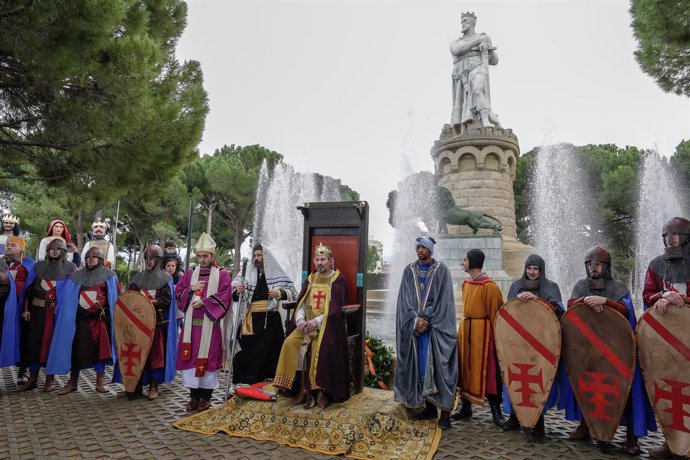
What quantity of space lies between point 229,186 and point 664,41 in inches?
981

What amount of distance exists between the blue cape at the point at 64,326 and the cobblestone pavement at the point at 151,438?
1.39 feet

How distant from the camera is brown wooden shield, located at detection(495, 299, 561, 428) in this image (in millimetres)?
3771

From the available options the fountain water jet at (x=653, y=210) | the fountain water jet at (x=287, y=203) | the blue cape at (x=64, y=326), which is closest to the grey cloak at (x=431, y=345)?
the blue cape at (x=64, y=326)

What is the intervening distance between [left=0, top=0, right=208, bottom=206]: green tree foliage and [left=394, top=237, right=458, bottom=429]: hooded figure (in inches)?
158

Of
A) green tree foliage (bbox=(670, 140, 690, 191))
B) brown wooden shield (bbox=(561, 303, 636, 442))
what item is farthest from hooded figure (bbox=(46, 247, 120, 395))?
green tree foliage (bbox=(670, 140, 690, 191))

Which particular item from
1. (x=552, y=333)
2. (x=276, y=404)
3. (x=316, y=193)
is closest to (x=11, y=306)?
(x=276, y=404)

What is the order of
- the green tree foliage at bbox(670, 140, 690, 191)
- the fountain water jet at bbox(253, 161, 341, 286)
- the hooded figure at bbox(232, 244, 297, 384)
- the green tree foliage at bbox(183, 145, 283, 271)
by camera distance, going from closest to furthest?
1. the hooded figure at bbox(232, 244, 297, 384)
2. the fountain water jet at bbox(253, 161, 341, 286)
3. the green tree foliage at bbox(670, 140, 690, 191)
4. the green tree foliage at bbox(183, 145, 283, 271)

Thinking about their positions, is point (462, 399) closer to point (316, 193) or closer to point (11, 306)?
point (11, 306)

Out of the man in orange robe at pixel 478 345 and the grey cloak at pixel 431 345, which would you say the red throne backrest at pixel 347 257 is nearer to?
the grey cloak at pixel 431 345

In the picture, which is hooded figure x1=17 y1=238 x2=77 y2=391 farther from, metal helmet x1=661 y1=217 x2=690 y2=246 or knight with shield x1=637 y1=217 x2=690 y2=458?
metal helmet x1=661 y1=217 x2=690 y2=246

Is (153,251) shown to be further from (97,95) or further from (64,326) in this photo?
(97,95)

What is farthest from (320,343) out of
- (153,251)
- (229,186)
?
(229,186)

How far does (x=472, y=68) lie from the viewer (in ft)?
46.1

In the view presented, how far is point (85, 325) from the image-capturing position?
5332 millimetres
